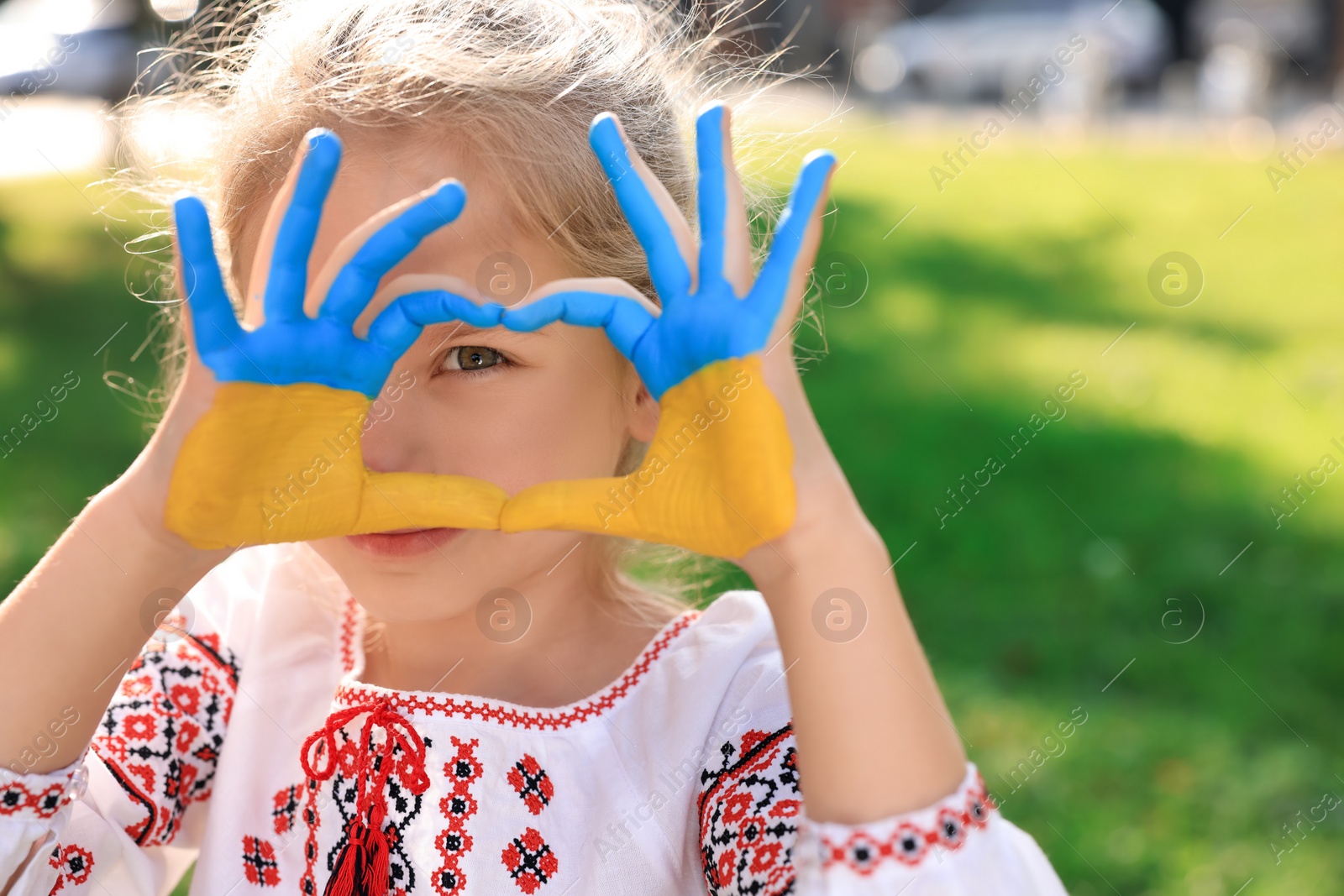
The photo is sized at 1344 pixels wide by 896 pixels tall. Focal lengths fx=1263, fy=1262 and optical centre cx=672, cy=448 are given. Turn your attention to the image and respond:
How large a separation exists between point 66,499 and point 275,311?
2.80 meters

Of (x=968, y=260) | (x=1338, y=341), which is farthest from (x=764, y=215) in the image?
(x=968, y=260)

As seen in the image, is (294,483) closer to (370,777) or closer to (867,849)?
(370,777)

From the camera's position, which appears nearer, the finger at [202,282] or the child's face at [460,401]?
the finger at [202,282]

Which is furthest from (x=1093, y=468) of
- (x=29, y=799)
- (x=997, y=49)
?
(x=997, y=49)

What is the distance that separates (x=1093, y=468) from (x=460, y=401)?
2725 mm

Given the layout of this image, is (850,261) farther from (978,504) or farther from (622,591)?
(622,591)

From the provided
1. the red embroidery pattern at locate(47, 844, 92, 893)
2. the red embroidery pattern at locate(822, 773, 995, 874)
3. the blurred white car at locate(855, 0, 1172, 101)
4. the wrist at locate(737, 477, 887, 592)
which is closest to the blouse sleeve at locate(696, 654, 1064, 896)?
the red embroidery pattern at locate(822, 773, 995, 874)

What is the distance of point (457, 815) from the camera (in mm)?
1352

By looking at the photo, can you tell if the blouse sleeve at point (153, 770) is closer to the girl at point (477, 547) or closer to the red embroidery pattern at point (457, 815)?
the girl at point (477, 547)

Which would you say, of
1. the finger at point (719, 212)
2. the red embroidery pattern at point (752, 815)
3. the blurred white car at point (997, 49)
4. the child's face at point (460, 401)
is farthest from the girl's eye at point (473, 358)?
the blurred white car at point (997, 49)

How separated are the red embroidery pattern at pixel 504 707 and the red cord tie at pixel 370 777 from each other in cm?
2

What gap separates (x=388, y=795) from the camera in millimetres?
1377

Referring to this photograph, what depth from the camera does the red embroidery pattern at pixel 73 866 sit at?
1.35 metres

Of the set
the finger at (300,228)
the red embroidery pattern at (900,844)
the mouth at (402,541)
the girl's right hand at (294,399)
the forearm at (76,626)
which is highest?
the finger at (300,228)
